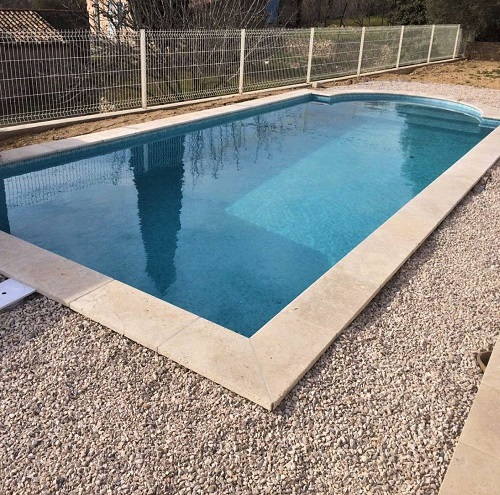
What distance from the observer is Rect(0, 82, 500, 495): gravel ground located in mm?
2109

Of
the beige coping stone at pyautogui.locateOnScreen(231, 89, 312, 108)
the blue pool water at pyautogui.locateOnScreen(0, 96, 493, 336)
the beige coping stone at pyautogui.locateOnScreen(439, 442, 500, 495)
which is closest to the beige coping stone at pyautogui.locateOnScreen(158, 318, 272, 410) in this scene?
the blue pool water at pyautogui.locateOnScreen(0, 96, 493, 336)

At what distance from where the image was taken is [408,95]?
41.5 feet

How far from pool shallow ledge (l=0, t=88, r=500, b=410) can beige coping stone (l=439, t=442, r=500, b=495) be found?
0.84 meters

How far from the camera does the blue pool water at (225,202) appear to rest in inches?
170

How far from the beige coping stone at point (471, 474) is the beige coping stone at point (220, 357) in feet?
2.84

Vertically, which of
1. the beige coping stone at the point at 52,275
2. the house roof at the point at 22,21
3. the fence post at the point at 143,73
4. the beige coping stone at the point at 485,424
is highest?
the house roof at the point at 22,21

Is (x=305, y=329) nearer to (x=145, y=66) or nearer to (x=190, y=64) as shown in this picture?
(x=145, y=66)

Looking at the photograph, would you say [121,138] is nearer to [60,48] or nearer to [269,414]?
[60,48]

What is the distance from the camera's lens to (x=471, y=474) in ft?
6.96

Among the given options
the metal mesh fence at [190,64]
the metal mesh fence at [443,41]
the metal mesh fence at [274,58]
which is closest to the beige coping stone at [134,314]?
the metal mesh fence at [190,64]

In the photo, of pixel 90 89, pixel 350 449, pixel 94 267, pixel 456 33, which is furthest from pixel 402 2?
pixel 350 449

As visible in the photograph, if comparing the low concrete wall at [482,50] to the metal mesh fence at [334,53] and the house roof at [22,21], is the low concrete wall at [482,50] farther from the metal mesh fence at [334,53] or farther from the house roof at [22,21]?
the house roof at [22,21]

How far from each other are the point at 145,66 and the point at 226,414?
769 centimetres

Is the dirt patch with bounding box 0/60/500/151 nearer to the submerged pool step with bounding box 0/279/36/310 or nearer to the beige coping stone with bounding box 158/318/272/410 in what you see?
the submerged pool step with bounding box 0/279/36/310
